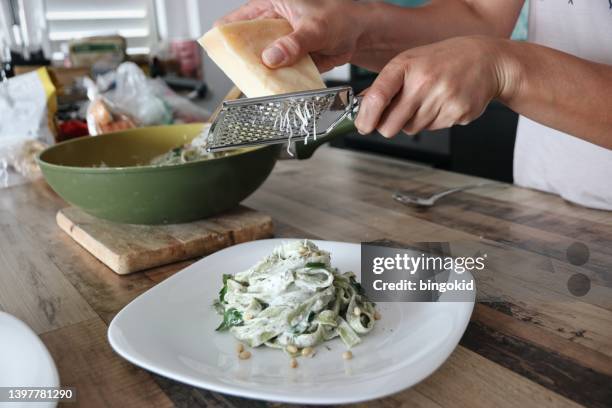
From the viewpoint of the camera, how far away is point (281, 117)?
741 mm

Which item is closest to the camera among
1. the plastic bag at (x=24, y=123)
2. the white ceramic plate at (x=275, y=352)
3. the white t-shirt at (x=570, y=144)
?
the white ceramic plate at (x=275, y=352)

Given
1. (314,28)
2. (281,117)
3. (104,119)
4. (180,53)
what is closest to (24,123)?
(104,119)

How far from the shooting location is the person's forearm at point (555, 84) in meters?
0.79

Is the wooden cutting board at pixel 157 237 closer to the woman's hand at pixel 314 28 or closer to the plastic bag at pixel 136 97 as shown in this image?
the woman's hand at pixel 314 28

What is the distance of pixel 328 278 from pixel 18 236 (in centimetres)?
76

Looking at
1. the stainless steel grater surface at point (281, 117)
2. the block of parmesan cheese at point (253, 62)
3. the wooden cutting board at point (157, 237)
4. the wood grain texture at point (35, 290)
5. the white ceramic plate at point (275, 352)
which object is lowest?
the wood grain texture at point (35, 290)

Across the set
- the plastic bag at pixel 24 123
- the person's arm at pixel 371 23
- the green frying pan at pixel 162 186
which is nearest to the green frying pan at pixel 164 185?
the green frying pan at pixel 162 186

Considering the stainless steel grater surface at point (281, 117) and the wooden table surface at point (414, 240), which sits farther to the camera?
the stainless steel grater surface at point (281, 117)

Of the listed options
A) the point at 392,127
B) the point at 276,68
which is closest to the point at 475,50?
the point at 392,127

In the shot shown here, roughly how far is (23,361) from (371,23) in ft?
3.13

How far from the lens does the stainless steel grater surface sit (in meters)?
0.71

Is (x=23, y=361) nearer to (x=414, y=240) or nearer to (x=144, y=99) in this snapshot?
(x=414, y=240)

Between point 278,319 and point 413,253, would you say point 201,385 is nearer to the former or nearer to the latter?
point 278,319

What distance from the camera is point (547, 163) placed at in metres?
Answer: 1.24
